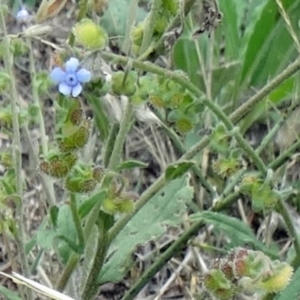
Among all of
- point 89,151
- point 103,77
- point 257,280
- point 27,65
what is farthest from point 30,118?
point 27,65

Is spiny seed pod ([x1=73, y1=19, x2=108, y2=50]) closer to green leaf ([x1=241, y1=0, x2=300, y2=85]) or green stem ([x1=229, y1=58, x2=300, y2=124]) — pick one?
green stem ([x1=229, y1=58, x2=300, y2=124])

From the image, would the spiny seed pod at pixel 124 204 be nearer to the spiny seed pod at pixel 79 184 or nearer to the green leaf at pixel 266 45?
the spiny seed pod at pixel 79 184

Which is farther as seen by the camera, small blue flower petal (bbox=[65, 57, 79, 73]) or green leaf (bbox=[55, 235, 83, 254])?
green leaf (bbox=[55, 235, 83, 254])

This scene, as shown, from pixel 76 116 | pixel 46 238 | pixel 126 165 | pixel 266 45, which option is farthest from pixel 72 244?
pixel 266 45

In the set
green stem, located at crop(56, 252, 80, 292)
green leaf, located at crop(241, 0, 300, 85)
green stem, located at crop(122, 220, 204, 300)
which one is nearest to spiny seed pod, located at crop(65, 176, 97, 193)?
green stem, located at crop(56, 252, 80, 292)

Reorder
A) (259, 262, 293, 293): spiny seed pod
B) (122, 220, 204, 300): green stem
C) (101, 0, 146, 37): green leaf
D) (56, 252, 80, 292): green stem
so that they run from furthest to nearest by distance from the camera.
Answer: (101, 0, 146, 37): green leaf
(122, 220, 204, 300): green stem
(56, 252, 80, 292): green stem
(259, 262, 293, 293): spiny seed pod
